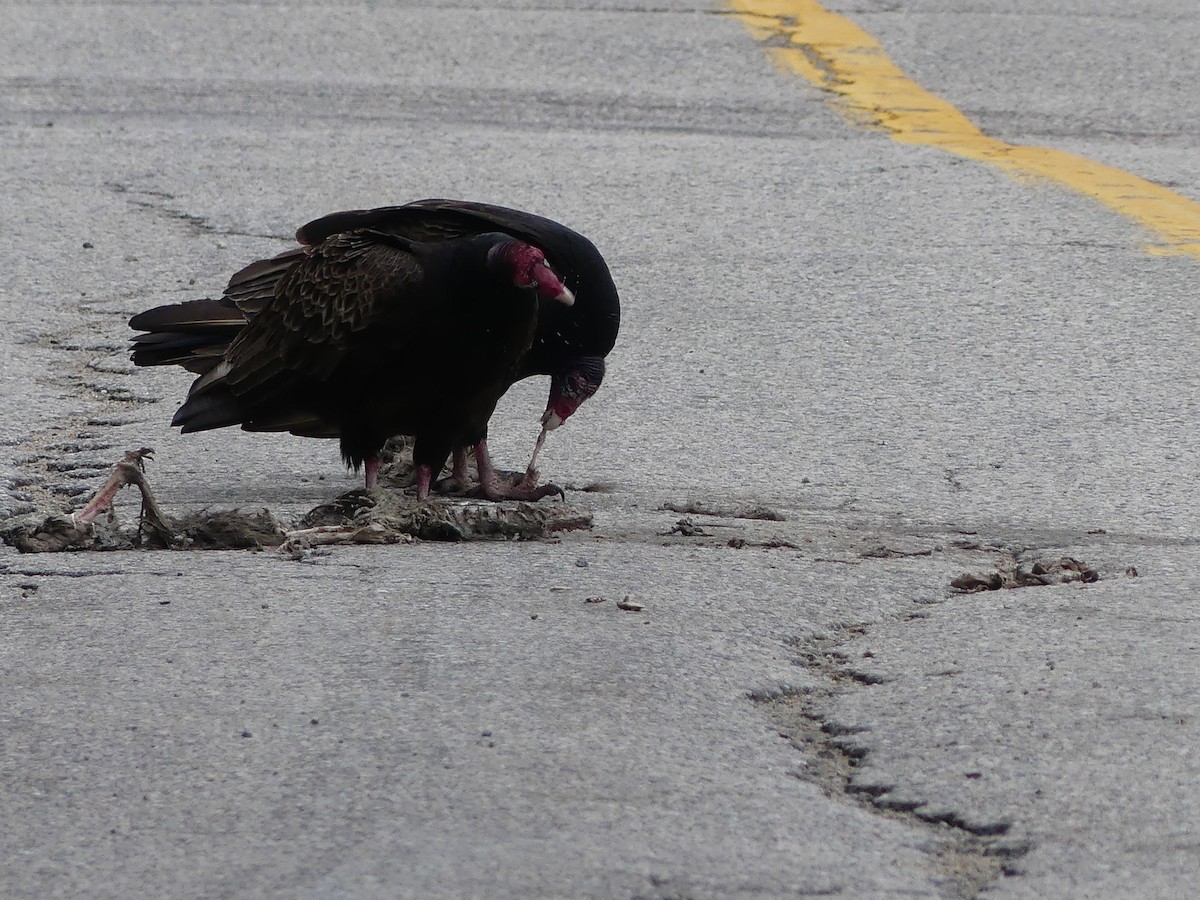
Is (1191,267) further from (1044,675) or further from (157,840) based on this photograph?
(157,840)

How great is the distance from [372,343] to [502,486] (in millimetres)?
513

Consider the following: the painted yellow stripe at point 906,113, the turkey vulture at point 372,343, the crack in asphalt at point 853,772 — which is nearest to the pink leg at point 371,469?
the turkey vulture at point 372,343

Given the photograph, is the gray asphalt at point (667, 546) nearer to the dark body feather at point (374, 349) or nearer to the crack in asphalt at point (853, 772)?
the crack in asphalt at point (853, 772)

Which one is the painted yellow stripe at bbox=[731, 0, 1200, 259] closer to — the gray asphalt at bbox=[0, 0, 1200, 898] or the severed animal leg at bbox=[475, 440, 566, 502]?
the gray asphalt at bbox=[0, 0, 1200, 898]

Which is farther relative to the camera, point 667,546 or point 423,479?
point 423,479

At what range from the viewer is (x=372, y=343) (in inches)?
174

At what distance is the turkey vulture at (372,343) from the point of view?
4240 millimetres

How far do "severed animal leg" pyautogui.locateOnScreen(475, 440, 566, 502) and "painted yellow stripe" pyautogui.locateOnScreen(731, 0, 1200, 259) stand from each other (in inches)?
123

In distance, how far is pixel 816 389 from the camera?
5.27 meters

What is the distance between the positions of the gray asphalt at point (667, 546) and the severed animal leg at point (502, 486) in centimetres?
15

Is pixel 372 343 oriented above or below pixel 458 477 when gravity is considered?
above

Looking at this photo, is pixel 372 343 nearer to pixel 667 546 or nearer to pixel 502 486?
pixel 502 486

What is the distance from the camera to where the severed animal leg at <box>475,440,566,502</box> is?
445cm

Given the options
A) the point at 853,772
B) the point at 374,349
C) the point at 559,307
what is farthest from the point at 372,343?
the point at 853,772
